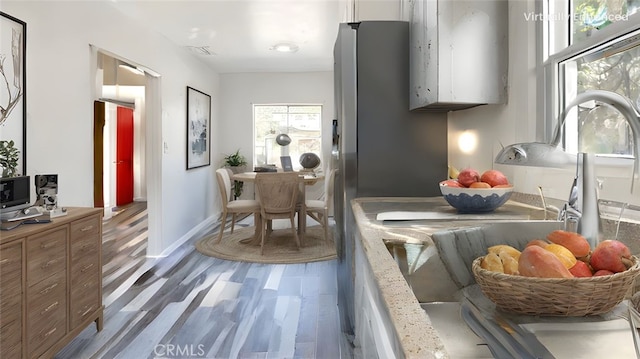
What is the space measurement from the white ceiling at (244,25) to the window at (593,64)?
7.66ft

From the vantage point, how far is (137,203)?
802 cm

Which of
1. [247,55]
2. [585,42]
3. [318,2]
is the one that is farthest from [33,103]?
[247,55]

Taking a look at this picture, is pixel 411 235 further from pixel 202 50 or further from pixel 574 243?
pixel 202 50

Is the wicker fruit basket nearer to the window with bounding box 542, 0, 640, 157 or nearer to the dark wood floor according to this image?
the window with bounding box 542, 0, 640, 157

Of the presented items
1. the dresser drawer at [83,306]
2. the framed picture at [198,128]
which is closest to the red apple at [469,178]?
the dresser drawer at [83,306]

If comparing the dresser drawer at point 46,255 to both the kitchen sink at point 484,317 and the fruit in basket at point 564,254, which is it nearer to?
the kitchen sink at point 484,317

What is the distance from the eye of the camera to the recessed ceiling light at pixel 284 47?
4.70m

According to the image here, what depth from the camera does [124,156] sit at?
26.0ft

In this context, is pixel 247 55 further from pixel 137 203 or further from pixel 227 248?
pixel 137 203

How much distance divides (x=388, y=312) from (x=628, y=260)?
47 cm

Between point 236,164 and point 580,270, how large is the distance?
19.7 feet

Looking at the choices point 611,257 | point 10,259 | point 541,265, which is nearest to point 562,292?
point 541,265

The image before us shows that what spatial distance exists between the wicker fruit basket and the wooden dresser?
1.88 metres

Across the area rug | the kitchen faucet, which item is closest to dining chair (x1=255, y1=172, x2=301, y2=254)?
the area rug
